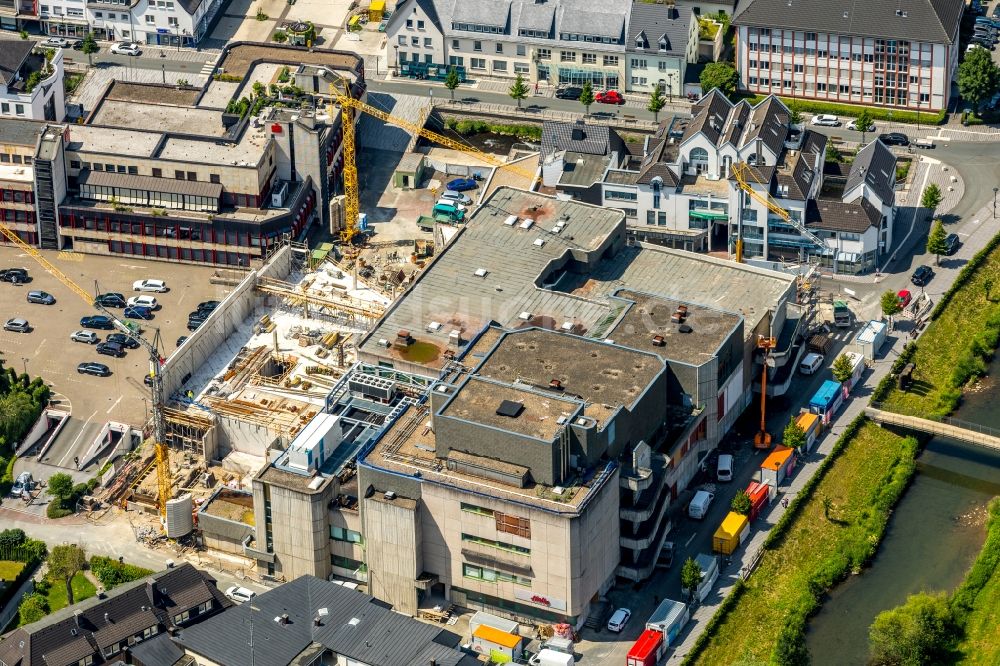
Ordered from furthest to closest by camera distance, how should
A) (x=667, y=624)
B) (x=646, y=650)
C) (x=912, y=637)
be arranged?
(x=667, y=624), (x=912, y=637), (x=646, y=650)

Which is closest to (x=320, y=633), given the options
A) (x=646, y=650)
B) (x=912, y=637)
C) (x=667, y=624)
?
(x=646, y=650)

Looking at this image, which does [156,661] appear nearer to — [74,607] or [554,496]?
[74,607]

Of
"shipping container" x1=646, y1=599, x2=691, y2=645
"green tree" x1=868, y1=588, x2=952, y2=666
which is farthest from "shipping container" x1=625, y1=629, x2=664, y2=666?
"green tree" x1=868, y1=588, x2=952, y2=666

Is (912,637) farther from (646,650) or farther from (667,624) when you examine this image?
(646,650)

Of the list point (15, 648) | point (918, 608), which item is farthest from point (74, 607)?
point (918, 608)

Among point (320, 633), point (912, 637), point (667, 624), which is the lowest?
point (912, 637)

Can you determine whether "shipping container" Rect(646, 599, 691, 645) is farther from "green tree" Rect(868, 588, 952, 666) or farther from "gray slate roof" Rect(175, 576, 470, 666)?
"gray slate roof" Rect(175, 576, 470, 666)
